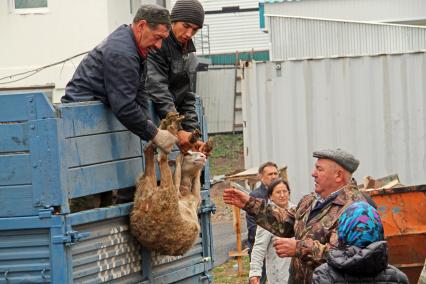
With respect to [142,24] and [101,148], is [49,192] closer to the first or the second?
[101,148]

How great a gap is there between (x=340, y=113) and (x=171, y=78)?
9041 mm

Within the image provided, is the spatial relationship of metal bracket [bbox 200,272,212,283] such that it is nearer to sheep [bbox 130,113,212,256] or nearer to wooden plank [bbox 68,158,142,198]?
sheep [bbox 130,113,212,256]

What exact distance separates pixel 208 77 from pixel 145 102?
25.3m

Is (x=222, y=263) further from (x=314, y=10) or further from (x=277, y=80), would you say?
(x=314, y=10)

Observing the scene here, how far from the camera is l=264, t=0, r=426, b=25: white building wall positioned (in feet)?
94.1

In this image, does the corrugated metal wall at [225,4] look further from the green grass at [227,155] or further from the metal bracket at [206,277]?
the metal bracket at [206,277]

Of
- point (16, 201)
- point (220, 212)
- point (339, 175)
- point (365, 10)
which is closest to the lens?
point (16, 201)

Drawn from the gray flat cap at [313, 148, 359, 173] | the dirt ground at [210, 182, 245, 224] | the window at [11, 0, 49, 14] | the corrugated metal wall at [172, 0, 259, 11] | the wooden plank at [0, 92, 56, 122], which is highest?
the corrugated metal wall at [172, 0, 259, 11]

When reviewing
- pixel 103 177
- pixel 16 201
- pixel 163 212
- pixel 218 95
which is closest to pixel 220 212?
pixel 218 95

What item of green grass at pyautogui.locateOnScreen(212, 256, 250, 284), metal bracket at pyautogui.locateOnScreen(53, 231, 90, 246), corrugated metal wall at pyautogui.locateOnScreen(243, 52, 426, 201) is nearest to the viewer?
metal bracket at pyautogui.locateOnScreen(53, 231, 90, 246)

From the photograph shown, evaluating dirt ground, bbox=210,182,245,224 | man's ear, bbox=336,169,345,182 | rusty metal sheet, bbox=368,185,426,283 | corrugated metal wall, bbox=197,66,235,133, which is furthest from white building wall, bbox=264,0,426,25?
man's ear, bbox=336,169,345,182

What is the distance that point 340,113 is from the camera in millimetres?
16203

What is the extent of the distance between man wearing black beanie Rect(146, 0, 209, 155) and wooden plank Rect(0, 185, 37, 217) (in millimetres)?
1589

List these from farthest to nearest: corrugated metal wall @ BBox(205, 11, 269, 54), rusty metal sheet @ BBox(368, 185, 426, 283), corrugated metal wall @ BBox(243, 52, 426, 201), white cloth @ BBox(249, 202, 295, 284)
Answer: corrugated metal wall @ BBox(205, 11, 269, 54), corrugated metal wall @ BBox(243, 52, 426, 201), rusty metal sheet @ BBox(368, 185, 426, 283), white cloth @ BBox(249, 202, 295, 284)
